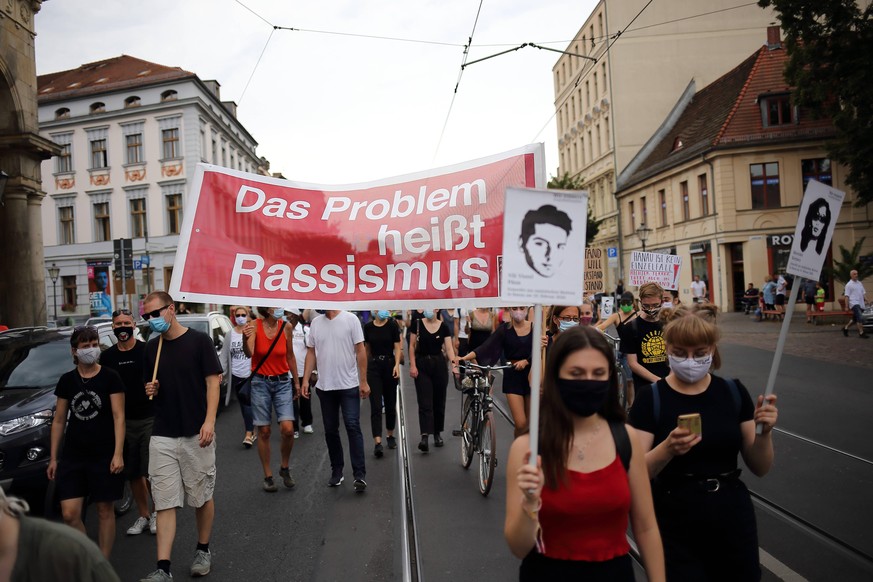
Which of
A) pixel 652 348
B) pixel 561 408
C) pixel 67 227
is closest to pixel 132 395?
pixel 561 408

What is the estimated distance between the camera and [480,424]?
23.1ft

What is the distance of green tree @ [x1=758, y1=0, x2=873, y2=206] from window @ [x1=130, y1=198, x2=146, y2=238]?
3837cm

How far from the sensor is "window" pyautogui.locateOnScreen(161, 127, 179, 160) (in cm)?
4431

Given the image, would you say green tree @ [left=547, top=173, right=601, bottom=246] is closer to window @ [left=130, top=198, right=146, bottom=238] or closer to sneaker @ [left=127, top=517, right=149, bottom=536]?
window @ [left=130, top=198, right=146, bottom=238]

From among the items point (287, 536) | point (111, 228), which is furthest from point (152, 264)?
point (287, 536)

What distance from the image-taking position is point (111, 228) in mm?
46219

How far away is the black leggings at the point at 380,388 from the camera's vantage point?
8578 mm

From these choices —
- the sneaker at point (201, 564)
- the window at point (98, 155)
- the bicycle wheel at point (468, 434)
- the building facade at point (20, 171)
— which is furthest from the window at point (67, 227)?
the sneaker at point (201, 564)

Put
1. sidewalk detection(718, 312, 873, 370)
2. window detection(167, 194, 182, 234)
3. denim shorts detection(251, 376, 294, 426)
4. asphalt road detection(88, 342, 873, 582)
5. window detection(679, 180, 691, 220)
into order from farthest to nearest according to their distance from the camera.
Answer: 1. window detection(167, 194, 182, 234)
2. window detection(679, 180, 691, 220)
3. sidewalk detection(718, 312, 873, 370)
4. denim shorts detection(251, 376, 294, 426)
5. asphalt road detection(88, 342, 873, 582)

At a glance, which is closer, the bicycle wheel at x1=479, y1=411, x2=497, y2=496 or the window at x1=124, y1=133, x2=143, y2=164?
the bicycle wheel at x1=479, y1=411, x2=497, y2=496

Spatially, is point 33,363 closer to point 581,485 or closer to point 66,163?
point 581,485

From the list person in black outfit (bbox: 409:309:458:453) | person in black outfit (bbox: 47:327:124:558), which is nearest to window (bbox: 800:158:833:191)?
person in black outfit (bbox: 409:309:458:453)

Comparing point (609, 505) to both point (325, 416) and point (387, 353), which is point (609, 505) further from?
point (387, 353)

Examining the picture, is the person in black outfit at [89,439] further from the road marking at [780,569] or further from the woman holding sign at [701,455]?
the road marking at [780,569]
